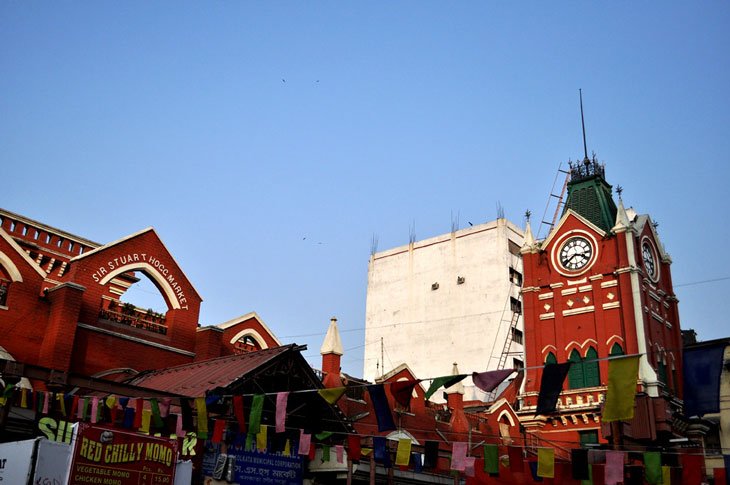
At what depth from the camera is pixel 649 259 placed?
4194 cm

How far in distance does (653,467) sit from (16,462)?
14256 mm

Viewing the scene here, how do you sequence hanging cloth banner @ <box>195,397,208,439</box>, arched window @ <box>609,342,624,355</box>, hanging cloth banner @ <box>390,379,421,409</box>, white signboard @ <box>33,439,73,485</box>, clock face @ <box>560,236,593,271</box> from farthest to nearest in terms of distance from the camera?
clock face @ <box>560,236,593,271</box> → arched window @ <box>609,342,624,355</box> → hanging cloth banner @ <box>195,397,208,439</box> → hanging cloth banner @ <box>390,379,421,409</box> → white signboard @ <box>33,439,73,485</box>

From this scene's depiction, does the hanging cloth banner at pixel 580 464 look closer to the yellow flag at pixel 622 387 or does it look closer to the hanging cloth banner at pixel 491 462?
the hanging cloth banner at pixel 491 462

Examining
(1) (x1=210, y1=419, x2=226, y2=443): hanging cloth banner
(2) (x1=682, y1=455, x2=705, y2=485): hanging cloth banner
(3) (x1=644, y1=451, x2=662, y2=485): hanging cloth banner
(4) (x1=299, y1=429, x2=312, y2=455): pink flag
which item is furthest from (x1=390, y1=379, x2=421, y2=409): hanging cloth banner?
(2) (x1=682, y1=455, x2=705, y2=485): hanging cloth banner

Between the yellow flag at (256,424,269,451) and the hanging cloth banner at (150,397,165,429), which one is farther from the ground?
the hanging cloth banner at (150,397,165,429)

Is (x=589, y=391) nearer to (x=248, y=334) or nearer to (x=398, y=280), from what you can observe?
(x=248, y=334)

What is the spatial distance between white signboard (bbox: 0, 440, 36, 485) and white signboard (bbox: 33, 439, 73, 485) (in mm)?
146

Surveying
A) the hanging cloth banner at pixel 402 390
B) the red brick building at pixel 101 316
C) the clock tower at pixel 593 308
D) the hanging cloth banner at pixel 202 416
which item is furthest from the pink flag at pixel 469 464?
the clock tower at pixel 593 308

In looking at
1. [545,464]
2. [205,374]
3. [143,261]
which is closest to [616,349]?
[545,464]

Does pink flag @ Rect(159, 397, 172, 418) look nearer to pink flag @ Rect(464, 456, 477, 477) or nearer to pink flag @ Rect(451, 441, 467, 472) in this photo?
pink flag @ Rect(451, 441, 467, 472)

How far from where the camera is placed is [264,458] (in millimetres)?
22688

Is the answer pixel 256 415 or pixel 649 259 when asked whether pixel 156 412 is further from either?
pixel 649 259

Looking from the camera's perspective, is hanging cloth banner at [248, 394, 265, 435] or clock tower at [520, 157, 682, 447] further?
clock tower at [520, 157, 682, 447]

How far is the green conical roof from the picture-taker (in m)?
42.6
